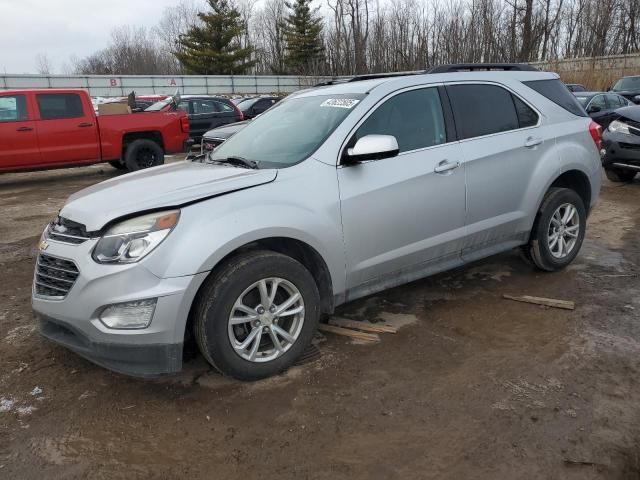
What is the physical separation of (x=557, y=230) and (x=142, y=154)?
9.43 metres

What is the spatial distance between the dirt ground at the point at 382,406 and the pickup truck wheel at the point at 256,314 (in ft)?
0.56

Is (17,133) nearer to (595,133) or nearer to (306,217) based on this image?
(306,217)

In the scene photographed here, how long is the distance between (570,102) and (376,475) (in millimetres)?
3950

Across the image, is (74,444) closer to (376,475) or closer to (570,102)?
(376,475)

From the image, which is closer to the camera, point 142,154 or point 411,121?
point 411,121

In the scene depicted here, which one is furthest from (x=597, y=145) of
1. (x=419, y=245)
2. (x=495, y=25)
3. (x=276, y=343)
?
(x=495, y=25)

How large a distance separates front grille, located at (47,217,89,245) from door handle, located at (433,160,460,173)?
7.79 ft

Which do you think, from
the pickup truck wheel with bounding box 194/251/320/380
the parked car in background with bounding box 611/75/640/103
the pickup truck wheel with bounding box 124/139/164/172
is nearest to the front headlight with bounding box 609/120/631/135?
the pickup truck wheel with bounding box 194/251/320/380

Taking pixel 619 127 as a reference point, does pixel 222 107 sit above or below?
above

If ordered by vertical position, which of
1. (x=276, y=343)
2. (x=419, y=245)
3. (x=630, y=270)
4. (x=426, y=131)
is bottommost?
(x=630, y=270)

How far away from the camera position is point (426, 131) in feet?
13.0

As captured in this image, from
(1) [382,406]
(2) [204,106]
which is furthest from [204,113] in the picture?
(1) [382,406]

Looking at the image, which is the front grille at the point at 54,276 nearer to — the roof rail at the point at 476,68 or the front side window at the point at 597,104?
the roof rail at the point at 476,68

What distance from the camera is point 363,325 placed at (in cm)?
400
